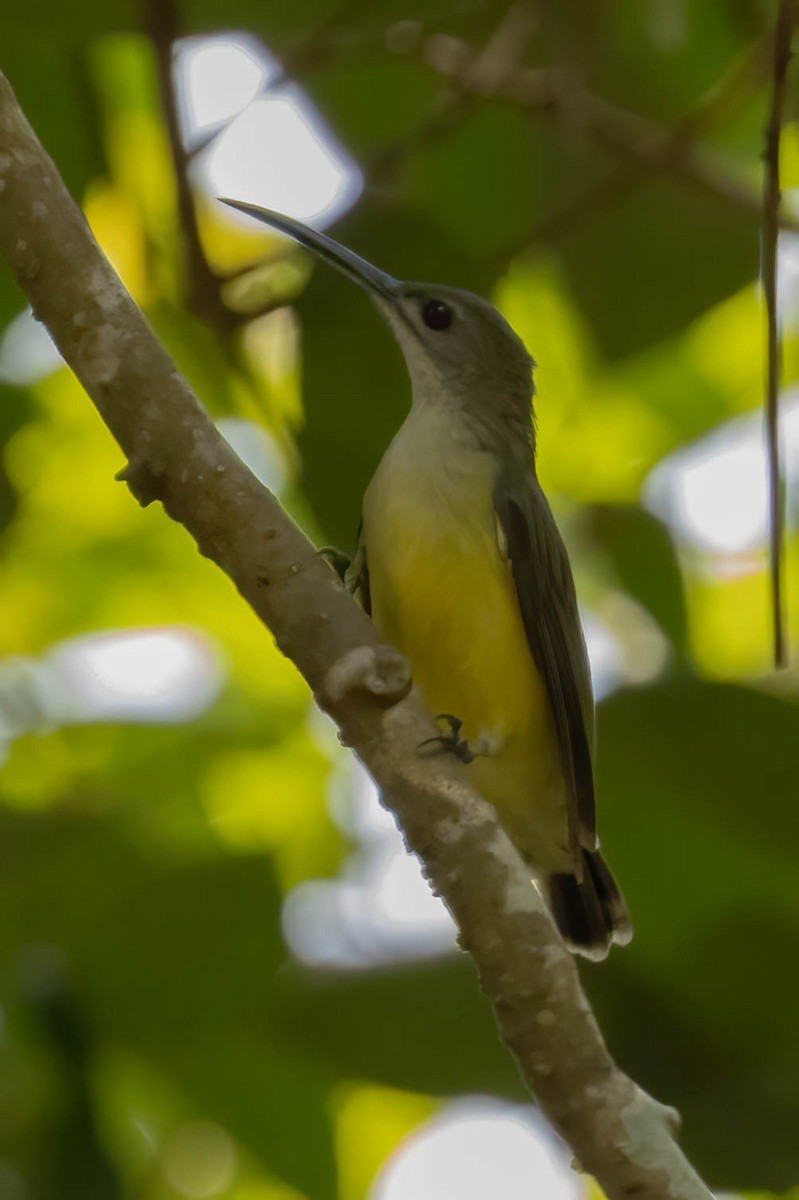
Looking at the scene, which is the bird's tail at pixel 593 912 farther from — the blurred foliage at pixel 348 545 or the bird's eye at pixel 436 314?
the bird's eye at pixel 436 314

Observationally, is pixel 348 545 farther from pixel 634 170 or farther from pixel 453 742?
pixel 634 170

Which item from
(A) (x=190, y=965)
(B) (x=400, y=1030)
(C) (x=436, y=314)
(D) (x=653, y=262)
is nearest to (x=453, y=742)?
(B) (x=400, y=1030)

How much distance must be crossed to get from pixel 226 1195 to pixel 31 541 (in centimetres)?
216

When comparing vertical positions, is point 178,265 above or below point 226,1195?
above

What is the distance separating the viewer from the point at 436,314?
491 cm

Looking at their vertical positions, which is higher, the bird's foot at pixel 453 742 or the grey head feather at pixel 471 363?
the grey head feather at pixel 471 363

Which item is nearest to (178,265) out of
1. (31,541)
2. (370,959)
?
(31,541)

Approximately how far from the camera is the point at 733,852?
4266 mm

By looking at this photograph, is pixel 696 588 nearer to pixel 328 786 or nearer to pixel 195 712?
pixel 328 786

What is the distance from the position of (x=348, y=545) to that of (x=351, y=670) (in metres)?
1.57

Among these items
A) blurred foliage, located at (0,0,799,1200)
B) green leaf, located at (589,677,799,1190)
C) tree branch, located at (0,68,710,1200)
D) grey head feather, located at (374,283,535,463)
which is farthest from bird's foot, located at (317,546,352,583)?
tree branch, located at (0,68,710,1200)

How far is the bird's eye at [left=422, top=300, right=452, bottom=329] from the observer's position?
4.86 m

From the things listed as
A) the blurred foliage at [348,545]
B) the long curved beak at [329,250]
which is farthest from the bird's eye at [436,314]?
the long curved beak at [329,250]

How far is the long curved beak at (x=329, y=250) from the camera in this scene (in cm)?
448
